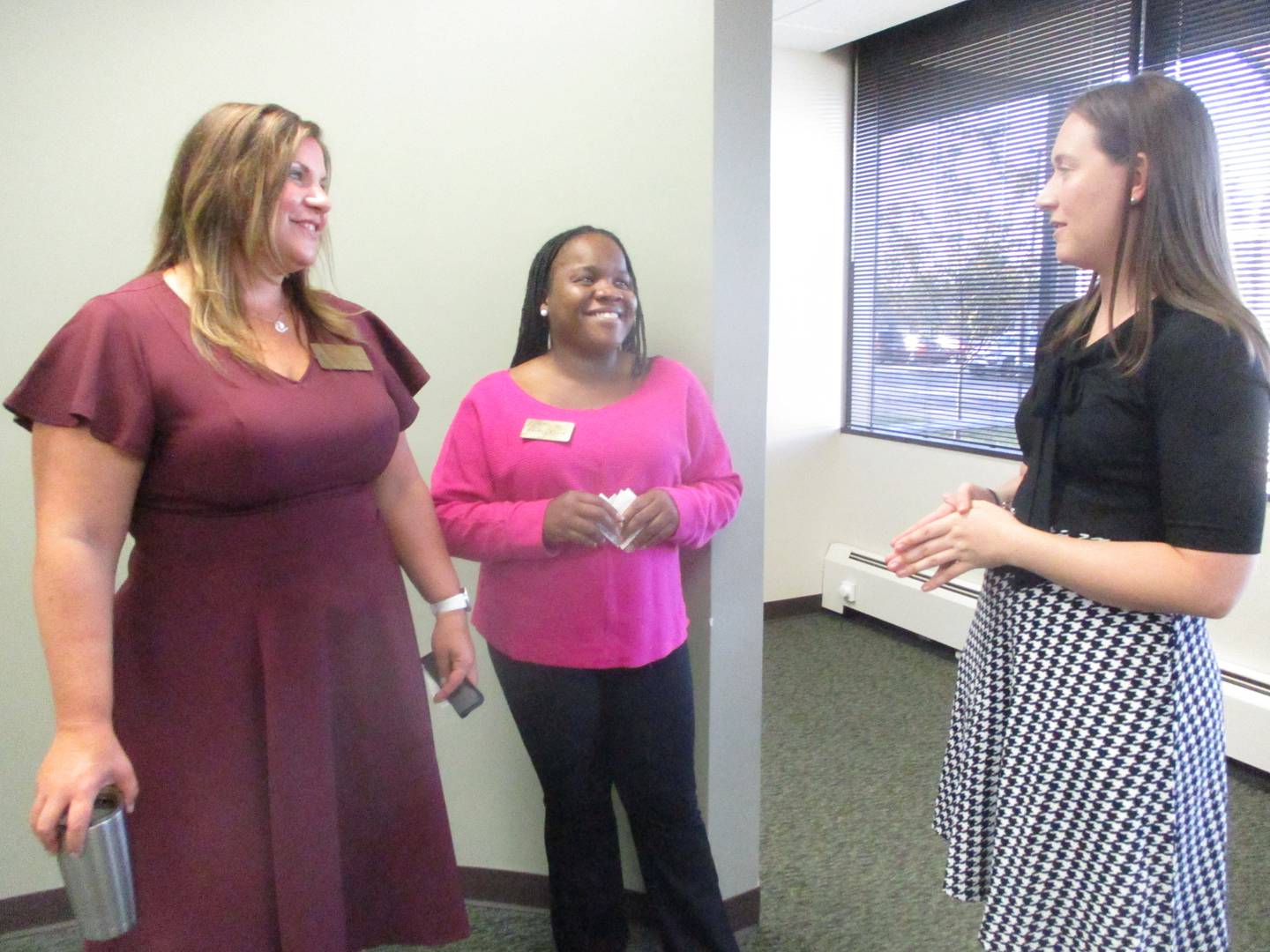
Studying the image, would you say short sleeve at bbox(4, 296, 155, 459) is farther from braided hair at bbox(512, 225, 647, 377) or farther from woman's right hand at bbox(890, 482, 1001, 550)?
woman's right hand at bbox(890, 482, 1001, 550)

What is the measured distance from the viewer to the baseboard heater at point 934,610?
286 cm

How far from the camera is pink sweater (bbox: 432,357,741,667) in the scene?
1.72 meters

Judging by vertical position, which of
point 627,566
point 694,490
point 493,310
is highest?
→ point 493,310

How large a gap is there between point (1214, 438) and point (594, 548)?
3.31ft

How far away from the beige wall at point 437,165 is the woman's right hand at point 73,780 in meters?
1.13

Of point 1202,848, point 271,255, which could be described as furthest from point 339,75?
point 1202,848

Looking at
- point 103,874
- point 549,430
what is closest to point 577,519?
point 549,430

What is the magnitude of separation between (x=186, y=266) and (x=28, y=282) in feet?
3.30

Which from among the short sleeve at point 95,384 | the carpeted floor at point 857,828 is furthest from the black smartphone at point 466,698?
the carpeted floor at point 857,828

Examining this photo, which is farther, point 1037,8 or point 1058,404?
point 1037,8

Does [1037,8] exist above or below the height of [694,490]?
above

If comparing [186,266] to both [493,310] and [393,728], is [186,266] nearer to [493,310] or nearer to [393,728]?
[393,728]

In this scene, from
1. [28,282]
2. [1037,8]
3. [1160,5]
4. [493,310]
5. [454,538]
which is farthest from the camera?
[1037,8]

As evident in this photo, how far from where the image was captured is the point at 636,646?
69.1 inches
